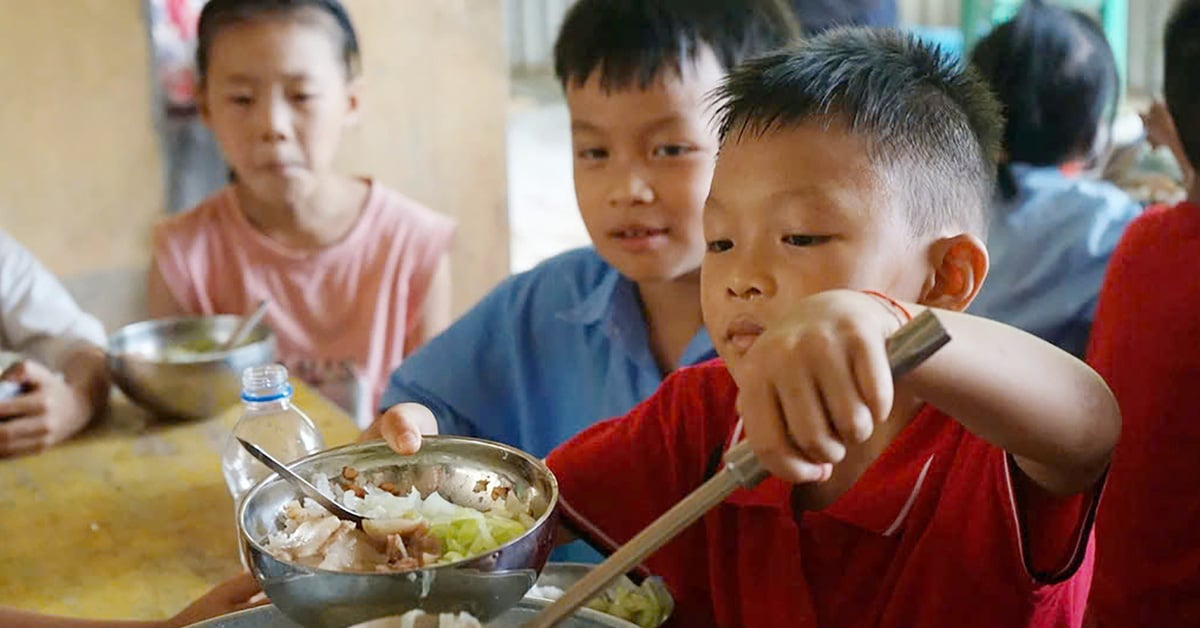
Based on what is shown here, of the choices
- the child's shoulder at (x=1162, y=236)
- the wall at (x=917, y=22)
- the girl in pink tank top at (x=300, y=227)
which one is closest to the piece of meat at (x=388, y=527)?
the child's shoulder at (x=1162, y=236)

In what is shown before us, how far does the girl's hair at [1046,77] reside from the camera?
7.04ft

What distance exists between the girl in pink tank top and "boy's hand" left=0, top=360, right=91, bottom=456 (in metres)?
0.52

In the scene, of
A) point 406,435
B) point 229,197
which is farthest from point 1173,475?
point 229,197

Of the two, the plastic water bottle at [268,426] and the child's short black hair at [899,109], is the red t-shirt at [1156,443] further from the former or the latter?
the plastic water bottle at [268,426]

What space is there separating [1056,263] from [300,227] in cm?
140

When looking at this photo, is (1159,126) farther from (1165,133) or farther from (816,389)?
(816,389)

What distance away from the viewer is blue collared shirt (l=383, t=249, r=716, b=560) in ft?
4.59

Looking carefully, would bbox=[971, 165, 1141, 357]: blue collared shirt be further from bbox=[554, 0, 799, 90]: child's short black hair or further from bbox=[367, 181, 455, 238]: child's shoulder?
bbox=[367, 181, 455, 238]: child's shoulder

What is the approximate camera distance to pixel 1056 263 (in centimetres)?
189

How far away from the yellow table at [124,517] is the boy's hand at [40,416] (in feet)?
0.06

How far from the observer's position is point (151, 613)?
1.06 metres

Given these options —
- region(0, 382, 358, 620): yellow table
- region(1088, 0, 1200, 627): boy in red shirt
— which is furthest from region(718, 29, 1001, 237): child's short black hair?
region(0, 382, 358, 620): yellow table

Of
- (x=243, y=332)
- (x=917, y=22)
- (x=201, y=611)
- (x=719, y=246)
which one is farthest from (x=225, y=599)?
(x=917, y=22)

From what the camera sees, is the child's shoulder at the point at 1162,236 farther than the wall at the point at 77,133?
No
